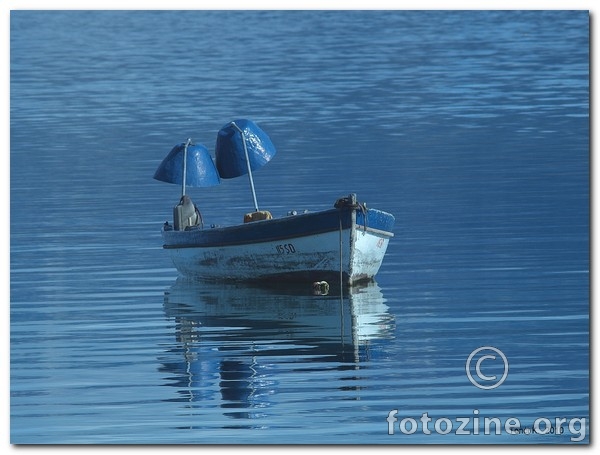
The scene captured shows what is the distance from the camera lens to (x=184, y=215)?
25.4m

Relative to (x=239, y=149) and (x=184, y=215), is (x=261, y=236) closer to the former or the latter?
(x=184, y=215)

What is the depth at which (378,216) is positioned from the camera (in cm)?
2434

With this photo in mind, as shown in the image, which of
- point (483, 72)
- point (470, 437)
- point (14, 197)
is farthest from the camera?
point (14, 197)

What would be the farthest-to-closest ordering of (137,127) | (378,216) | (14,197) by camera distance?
1. (137,127)
2. (14,197)
3. (378,216)

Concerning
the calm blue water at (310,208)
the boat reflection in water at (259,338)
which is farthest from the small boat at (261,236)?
the calm blue water at (310,208)

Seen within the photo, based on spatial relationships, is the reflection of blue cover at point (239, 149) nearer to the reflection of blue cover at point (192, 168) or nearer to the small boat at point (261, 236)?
the small boat at point (261, 236)

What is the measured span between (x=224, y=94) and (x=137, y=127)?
185cm

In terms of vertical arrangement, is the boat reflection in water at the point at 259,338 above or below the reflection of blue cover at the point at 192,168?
below

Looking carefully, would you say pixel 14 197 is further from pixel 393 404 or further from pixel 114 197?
pixel 393 404

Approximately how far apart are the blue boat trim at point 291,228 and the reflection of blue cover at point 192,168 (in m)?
1.06

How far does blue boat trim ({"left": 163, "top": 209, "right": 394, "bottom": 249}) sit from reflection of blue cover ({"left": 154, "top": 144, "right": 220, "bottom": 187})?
1065 mm

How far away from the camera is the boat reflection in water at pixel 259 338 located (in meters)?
19.2

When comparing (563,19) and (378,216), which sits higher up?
(563,19)
